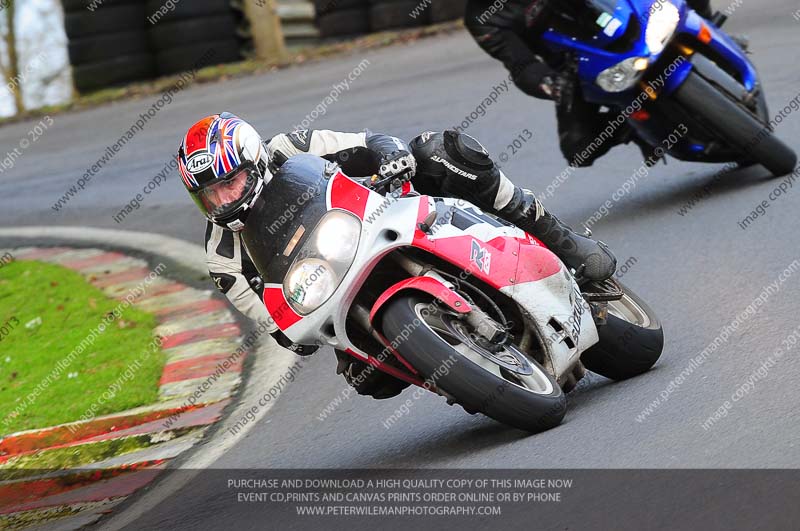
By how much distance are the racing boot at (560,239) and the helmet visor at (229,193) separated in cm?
123

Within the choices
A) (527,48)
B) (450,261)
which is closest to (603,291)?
(450,261)

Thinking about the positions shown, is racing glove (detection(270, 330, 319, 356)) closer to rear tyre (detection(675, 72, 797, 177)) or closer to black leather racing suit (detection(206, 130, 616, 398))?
black leather racing suit (detection(206, 130, 616, 398))

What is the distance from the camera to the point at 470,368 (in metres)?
4.44

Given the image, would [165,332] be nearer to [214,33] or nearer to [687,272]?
[687,272]

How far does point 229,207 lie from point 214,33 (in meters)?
13.7

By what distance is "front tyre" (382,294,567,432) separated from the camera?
442 cm

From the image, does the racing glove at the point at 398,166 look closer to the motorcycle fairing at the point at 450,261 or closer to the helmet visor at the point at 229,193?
the motorcycle fairing at the point at 450,261

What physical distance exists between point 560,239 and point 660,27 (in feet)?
8.46

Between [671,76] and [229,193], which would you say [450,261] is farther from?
[671,76]

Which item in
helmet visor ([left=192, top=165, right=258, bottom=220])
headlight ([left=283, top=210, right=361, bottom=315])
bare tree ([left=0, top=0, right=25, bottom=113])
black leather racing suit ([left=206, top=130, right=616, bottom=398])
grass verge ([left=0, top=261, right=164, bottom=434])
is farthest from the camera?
bare tree ([left=0, top=0, right=25, bottom=113])

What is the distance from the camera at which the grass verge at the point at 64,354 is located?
707 cm

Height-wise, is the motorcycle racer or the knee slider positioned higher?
the knee slider

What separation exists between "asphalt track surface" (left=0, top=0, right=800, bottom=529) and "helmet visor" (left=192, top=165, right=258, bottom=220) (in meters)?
1.18

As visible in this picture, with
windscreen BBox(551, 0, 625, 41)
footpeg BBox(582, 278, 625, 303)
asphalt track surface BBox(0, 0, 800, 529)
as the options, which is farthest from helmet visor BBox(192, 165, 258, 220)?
windscreen BBox(551, 0, 625, 41)
